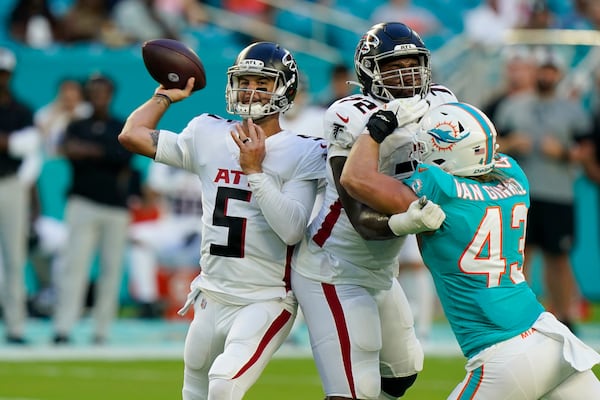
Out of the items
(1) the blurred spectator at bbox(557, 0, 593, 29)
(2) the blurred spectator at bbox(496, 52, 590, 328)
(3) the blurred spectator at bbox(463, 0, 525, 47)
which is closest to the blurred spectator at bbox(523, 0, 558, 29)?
(1) the blurred spectator at bbox(557, 0, 593, 29)

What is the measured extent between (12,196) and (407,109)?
6.11m

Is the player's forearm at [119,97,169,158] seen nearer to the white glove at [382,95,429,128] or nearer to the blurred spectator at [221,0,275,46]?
the white glove at [382,95,429,128]

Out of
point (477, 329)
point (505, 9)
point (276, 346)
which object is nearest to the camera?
point (477, 329)

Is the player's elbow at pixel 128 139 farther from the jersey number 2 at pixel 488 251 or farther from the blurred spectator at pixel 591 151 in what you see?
the blurred spectator at pixel 591 151

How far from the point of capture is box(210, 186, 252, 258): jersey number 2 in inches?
207

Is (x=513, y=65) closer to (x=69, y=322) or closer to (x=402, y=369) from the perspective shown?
(x=69, y=322)

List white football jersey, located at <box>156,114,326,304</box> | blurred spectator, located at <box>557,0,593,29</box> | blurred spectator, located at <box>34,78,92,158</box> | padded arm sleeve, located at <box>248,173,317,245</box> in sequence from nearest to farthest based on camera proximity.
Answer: padded arm sleeve, located at <box>248,173,317,245</box>, white football jersey, located at <box>156,114,326,304</box>, blurred spectator, located at <box>34,78,92,158</box>, blurred spectator, located at <box>557,0,593,29</box>

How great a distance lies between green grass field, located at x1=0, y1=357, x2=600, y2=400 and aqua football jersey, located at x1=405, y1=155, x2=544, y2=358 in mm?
3172

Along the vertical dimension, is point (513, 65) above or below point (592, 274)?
above

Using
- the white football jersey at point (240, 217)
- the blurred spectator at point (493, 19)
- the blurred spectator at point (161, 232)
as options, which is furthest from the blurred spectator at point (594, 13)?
the white football jersey at point (240, 217)

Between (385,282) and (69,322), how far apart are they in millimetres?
5436

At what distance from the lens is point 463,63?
12.9 meters

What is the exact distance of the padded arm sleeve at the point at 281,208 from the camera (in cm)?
506

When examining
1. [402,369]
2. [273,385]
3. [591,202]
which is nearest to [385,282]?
[402,369]
